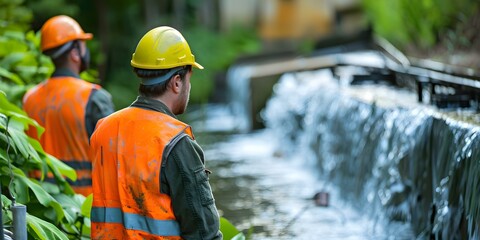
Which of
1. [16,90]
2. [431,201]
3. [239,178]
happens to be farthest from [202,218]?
[239,178]

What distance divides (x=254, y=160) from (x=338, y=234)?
21.4 ft

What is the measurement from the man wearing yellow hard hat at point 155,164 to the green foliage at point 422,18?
13.1 metres

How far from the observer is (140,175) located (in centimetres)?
442

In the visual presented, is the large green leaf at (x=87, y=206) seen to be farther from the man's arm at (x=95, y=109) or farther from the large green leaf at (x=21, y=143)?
the man's arm at (x=95, y=109)

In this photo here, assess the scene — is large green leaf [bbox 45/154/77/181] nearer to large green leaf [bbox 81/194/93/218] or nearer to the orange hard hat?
large green leaf [bbox 81/194/93/218]

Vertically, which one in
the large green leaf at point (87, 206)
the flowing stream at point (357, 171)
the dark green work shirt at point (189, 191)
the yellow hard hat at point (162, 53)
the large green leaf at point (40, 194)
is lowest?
the flowing stream at point (357, 171)

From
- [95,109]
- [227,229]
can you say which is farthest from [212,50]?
[227,229]

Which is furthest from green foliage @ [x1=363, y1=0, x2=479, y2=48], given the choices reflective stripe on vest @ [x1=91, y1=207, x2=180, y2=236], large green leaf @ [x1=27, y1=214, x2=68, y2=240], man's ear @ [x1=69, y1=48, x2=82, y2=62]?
reflective stripe on vest @ [x1=91, y1=207, x2=180, y2=236]

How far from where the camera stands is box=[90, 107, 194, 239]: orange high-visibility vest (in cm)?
440

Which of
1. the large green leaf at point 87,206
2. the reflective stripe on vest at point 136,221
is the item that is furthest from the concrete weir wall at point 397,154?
the reflective stripe on vest at point 136,221

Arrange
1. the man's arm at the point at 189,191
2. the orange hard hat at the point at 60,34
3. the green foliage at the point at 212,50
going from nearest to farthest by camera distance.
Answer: the man's arm at the point at 189,191 < the orange hard hat at the point at 60,34 < the green foliage at the point at 212,50

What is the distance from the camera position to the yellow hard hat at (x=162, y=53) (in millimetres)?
4531

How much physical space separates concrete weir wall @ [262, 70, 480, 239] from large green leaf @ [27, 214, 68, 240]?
117 inches

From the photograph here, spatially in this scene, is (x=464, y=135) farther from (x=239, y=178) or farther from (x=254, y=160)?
(x=254, y=160)
